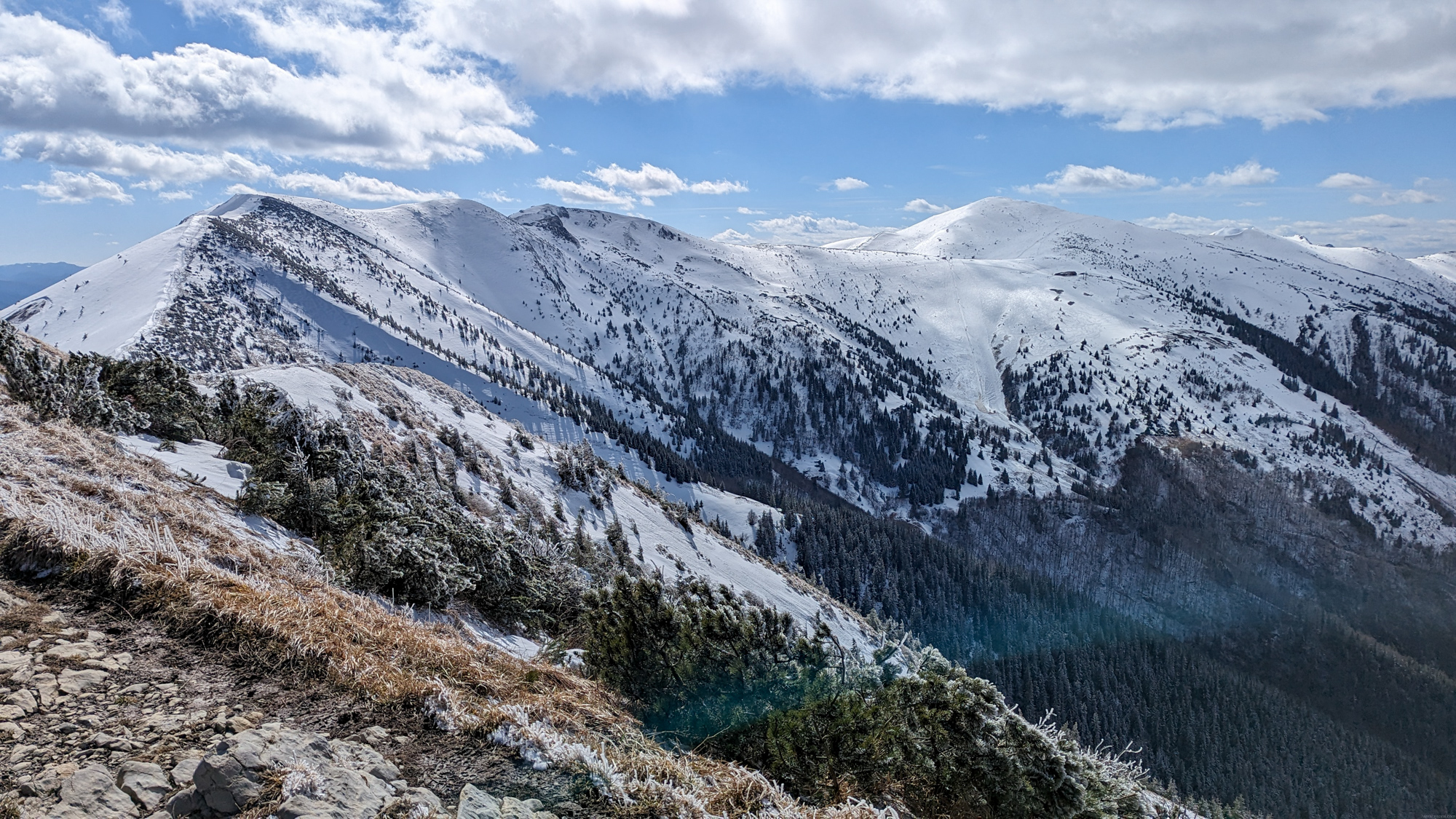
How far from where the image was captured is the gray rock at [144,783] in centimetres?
418

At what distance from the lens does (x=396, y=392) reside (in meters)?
47.2

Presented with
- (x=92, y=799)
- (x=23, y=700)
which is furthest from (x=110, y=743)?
(x=23, y=700)

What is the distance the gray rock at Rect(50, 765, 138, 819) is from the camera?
4020 millimetres

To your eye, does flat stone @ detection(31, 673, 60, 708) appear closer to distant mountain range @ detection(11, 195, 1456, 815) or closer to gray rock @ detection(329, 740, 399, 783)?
gray rock @ detection(329, 740, 399, 783)

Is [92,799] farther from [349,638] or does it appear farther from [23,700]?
[349,638]

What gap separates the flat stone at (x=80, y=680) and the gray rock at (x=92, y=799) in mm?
1268

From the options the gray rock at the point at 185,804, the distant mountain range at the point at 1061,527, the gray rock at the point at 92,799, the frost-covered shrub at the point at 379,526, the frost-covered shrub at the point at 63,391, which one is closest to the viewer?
the gray rock at the point at 92,799

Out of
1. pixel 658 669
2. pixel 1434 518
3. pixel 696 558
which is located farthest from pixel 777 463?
pixel 1434 518

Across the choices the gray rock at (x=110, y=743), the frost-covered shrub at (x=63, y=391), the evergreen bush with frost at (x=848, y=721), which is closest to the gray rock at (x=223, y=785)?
the gray rock at (x=110, y=743)

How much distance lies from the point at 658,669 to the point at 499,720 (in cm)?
353

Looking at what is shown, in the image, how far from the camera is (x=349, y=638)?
7.01 m

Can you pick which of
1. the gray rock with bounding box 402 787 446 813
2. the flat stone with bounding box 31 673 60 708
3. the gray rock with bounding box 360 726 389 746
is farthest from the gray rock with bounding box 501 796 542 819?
the flat stone with bounding box 31 673 60 708

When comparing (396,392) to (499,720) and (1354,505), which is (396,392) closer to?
(499,720)

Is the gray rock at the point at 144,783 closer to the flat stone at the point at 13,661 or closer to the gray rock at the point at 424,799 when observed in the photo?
the gray rock at the point at 424,799
